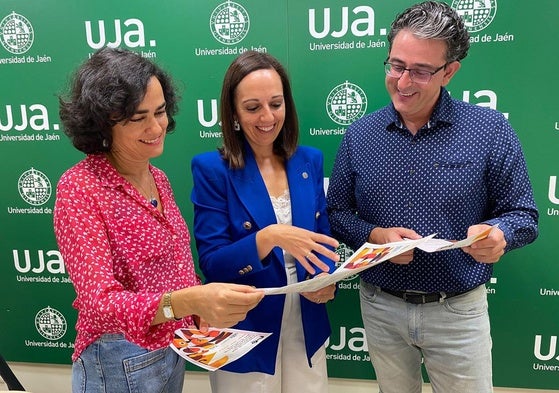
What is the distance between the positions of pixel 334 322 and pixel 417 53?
1432mm

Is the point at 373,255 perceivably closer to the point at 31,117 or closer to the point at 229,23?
the point at 229,23

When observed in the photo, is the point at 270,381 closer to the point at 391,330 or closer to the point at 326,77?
the point at 391,330

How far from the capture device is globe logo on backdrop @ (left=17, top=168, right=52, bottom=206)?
239 centimetres

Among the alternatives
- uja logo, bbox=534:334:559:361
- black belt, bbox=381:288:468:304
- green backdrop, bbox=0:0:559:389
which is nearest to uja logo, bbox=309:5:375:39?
green backdrop, bbox=0:0:559:389

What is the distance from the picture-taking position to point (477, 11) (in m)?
1.94

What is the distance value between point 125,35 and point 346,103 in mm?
1136

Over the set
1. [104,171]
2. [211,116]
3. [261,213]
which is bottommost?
[261,213]

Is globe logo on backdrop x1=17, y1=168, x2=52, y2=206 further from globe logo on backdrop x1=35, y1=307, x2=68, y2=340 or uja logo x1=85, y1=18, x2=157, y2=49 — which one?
uja logo x1=85, y1=18, x2=157, y2=49

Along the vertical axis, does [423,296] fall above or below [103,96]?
below

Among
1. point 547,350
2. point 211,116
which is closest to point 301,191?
point 211,116

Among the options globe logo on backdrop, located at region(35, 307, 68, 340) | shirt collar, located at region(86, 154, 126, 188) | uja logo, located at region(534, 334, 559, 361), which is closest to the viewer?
shirt collar, located at region(86, 154, 126, 188)

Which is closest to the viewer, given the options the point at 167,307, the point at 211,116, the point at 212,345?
the point at 167,307

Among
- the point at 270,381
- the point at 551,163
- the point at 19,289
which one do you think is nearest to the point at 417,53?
the point at 551,163

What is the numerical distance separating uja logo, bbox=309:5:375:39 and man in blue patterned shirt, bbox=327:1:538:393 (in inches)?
21.9
